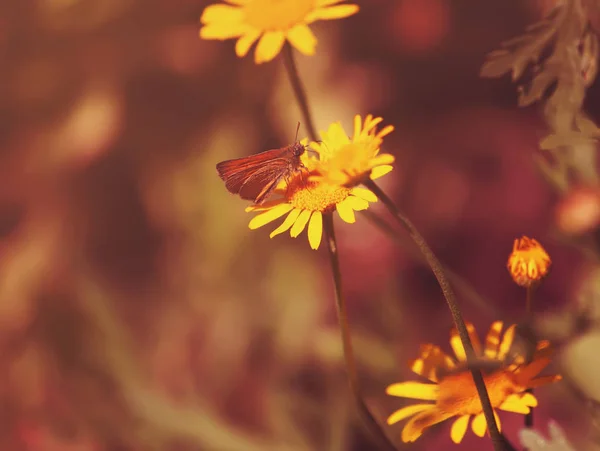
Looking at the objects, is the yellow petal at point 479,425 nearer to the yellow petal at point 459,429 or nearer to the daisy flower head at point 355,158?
the yellow petal at point 459,429

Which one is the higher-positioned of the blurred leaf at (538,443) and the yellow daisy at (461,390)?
the yellow daisy at (461,390)

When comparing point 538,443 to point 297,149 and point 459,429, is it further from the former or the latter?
point 297,149

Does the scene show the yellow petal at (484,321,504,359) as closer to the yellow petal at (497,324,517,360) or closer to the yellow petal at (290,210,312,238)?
the yellow petal at (497,324,517,360)

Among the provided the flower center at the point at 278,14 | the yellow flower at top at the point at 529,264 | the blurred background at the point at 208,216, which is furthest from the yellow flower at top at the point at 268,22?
the blurred background at the point at 208,216

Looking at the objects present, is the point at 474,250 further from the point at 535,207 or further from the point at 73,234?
the point at 73,234

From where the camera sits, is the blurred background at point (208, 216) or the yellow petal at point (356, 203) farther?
the blurred background at point (208, 216)

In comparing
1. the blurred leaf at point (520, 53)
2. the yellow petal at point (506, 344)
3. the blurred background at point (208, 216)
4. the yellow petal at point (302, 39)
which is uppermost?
the blurred background at point (208, 216)

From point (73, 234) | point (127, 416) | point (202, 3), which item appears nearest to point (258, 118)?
point (202, 3)

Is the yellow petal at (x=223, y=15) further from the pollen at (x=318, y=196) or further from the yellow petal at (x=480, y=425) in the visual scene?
the yellow petal at (x=480, y=425)
